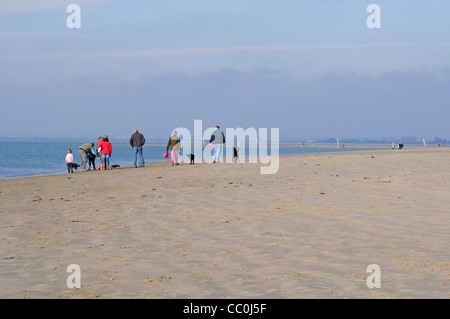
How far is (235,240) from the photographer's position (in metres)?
10.4

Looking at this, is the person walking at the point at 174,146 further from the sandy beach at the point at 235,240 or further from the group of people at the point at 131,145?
the sandy beach at the point at 235,240

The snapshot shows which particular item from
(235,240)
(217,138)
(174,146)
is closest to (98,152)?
(174,146)

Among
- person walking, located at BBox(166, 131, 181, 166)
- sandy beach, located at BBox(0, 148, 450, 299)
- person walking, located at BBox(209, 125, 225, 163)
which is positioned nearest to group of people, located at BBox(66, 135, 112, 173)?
person walking, located at BBox(166, 131, 181, 166)

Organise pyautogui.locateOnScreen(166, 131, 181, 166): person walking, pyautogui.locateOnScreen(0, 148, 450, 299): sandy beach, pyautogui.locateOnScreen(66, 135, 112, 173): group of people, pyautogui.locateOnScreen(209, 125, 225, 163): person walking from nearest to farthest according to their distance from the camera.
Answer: pyautogui.locateOnScreen(0, 148, 450, 299): sandy beach → pyautogui.locateOnScreen(66, 135, 112, 173): group of people → pyautogui.locateOnScreen(209, 125, 225, 163): person walking → pyautogui.locateOnScreen(166, 131, 181, 166): person walking

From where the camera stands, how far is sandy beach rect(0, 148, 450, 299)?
7.32 meters

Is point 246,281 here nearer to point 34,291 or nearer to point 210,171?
point 34,291

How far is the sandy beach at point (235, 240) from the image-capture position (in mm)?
7320

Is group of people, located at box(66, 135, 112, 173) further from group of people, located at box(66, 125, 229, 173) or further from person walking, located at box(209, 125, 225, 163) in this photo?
person walking, located at box(209, 125, 225, 163)

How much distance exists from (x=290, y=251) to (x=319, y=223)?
8.54 feet

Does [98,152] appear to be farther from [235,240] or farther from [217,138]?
[235,240]

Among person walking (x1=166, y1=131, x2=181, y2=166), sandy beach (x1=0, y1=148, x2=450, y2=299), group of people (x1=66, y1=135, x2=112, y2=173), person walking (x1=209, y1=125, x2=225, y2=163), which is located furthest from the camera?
person walking (x1=166, y1=131, x2=181, y2=166)

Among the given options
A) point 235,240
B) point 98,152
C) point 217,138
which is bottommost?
point 235,240

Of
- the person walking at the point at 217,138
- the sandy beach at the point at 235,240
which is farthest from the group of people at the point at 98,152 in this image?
the sandy beach at the point at 235,240
